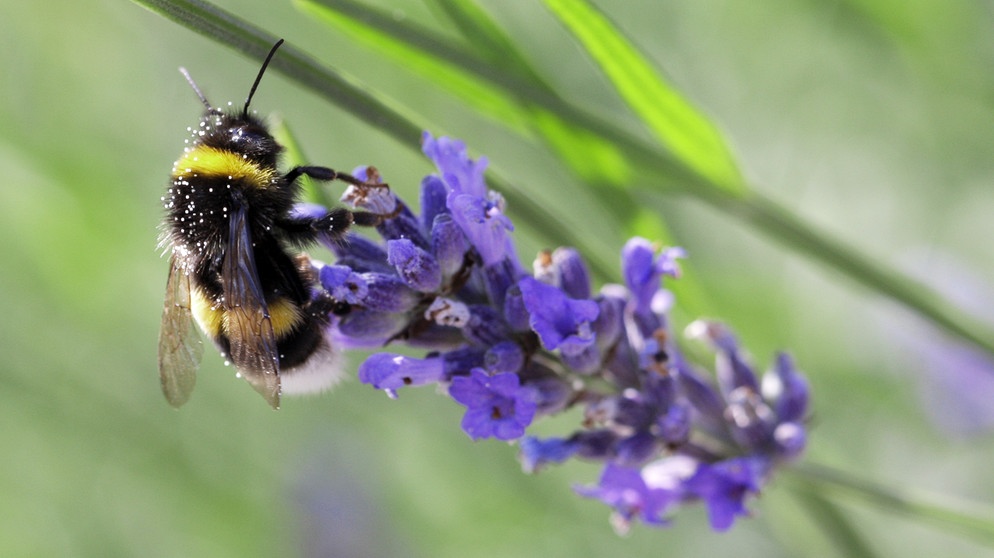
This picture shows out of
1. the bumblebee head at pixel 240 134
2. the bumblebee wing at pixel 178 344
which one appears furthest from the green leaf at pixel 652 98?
the bumblebee wing at pixel 178 344

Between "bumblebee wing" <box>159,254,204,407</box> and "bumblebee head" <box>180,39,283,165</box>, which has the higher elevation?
"bumblebee head" <box>180,39,283,165</box>

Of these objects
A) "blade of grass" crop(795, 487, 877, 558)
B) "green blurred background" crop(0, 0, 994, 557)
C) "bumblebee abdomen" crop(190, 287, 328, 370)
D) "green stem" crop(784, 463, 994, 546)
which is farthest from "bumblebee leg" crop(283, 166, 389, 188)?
"green blurred background" crop(0, 0, 994, 557)

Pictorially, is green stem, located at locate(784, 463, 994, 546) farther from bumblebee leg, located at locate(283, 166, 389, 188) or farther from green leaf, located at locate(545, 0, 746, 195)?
bumblebee leg, located at locate(283, 166, 389, 188)


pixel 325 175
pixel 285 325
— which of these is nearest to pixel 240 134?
pixel 325 175

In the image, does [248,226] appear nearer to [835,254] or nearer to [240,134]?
[240,134]


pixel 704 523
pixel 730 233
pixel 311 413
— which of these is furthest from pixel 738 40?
pixel 311 413
